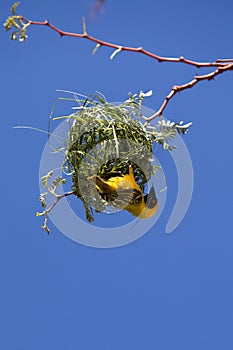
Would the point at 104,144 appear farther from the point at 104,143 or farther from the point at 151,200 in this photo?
the point at 151,200

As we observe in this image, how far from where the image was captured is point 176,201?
1.00 m

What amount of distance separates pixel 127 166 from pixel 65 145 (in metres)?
0.14

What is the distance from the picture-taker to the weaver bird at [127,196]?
1.06 m

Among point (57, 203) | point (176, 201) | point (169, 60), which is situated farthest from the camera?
point (57, 203)

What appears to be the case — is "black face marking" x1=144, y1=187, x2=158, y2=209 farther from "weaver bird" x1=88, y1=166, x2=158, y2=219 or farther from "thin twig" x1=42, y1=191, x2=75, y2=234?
"thin twig" x1=42, y1=191, x2=75, y2=234

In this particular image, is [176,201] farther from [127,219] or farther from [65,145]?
[65,145]

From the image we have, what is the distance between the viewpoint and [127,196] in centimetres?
107

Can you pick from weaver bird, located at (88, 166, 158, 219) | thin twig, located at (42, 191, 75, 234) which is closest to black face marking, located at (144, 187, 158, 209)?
weaver bird, located at (88, 166, 158, 219)

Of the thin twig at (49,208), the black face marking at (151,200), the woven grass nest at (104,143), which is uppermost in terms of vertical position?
the woven grass nest at (104,143)

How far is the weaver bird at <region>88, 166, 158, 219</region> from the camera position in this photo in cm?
106

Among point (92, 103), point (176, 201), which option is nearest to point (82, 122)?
point (92, 103)

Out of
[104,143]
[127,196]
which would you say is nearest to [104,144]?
[104,143]

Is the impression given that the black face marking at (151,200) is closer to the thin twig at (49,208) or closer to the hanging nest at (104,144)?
the hanging nest at (104,144)

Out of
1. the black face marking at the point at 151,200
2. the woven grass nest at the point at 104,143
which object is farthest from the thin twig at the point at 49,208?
the black face marking at the point at 151,200
